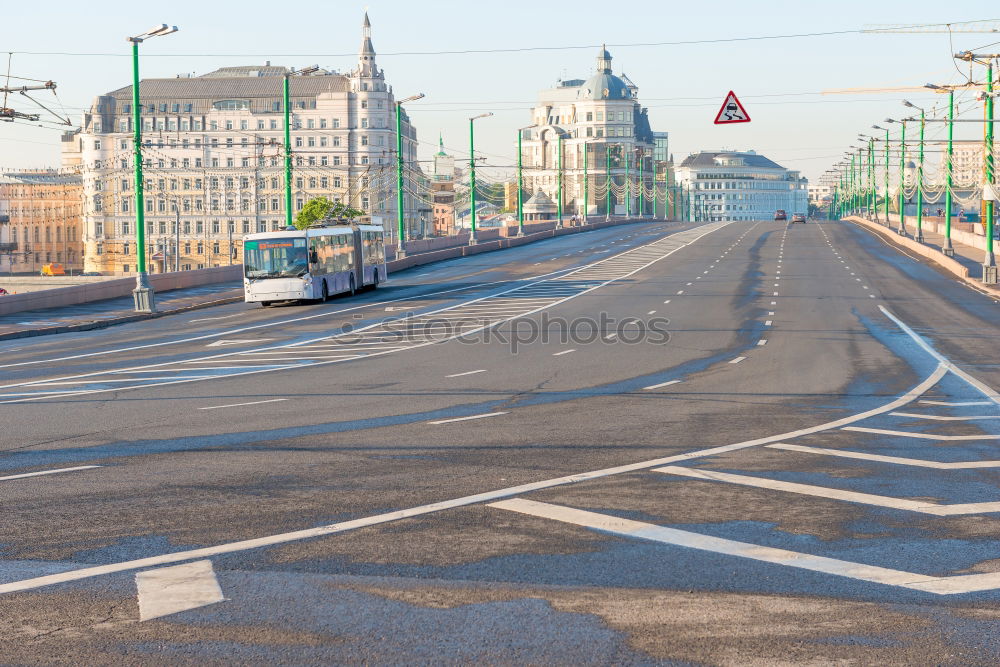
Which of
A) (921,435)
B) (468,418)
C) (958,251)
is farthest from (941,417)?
(958,251)

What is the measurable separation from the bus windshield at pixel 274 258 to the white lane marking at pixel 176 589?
36.0 m

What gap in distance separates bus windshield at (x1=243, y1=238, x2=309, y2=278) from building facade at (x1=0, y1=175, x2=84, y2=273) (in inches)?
5437

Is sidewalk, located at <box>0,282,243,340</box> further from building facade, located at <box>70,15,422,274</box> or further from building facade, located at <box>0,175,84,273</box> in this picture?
building facade, located at <box>0,175,84,273</box>

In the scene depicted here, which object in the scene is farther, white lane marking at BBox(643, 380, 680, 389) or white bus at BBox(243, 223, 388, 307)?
white bus at BBox(243, 223, 388, 307)

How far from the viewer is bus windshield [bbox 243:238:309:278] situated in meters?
43.4

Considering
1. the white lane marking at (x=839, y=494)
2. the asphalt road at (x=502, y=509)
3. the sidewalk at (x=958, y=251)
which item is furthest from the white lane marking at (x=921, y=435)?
the sidewalk at (x=958, y=251)

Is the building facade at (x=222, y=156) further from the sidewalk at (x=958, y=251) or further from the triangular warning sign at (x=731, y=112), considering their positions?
the triangular warning sign at (x=731, y=112)

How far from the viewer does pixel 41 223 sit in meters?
188

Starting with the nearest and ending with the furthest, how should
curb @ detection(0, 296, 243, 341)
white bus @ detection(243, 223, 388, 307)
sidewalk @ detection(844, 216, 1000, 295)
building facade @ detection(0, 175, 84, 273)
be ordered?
curb @ detection(0, 296, 243, 341) < white bus @ detection(243, 223, 388, 307) < sidewalk @ detection(844, 216, 1000, 295) < building facade @ detection(0, 175, 84, 273)

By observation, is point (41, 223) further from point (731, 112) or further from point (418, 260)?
point (731, 112)

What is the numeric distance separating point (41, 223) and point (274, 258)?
158307 millimetres

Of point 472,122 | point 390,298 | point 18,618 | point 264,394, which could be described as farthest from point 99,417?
point 472,122

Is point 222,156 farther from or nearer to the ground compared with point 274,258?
farther from the ground

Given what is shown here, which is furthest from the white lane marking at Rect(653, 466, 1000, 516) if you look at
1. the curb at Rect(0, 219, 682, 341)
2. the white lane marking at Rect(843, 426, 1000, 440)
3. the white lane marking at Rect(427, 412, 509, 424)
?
the curb at Rect(0, 219, 682, 341)
